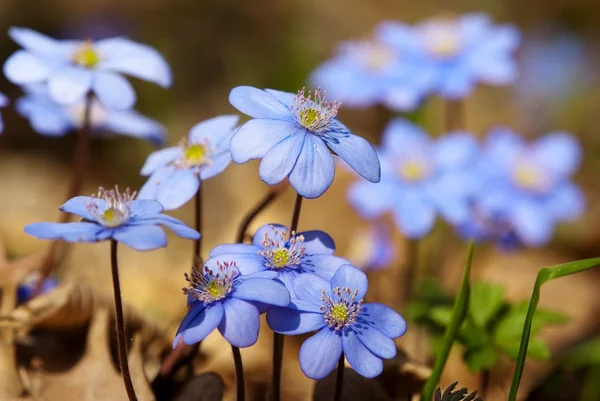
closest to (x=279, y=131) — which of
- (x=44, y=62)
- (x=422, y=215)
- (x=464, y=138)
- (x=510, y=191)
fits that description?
(x=44, y=62)

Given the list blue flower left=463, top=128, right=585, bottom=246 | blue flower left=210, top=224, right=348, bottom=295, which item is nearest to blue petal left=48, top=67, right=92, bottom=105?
blue flower left=210, top=224, right=348, bottom=295

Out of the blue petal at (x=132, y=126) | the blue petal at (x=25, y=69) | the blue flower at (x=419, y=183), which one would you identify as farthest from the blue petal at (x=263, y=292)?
the blue flower at (x=419, y=183)

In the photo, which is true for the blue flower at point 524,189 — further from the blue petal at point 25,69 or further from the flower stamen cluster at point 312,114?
the blue petal at point 25,69

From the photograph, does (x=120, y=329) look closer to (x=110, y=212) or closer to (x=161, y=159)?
(x=110, y=212)

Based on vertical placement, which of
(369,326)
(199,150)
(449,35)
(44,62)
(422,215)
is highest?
(449,35)

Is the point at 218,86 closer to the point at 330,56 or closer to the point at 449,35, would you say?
the point at 330,56

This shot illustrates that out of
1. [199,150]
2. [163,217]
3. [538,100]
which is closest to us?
[163,217]
